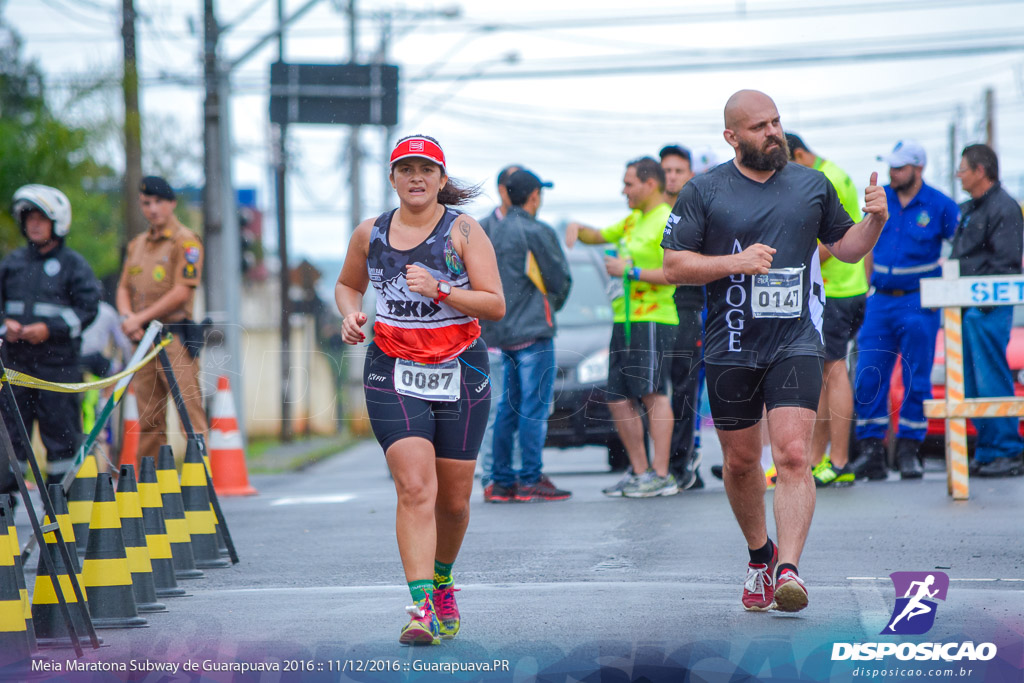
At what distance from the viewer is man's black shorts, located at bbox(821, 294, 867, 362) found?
9.41 meters

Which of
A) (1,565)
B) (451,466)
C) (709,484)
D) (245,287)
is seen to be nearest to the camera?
(1,565)

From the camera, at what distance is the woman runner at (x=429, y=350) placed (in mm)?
5145

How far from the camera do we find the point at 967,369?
10109 mm

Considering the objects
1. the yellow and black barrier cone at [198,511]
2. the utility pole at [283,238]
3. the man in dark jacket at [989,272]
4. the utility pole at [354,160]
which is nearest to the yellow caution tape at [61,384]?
the yellow and black barrier cone at [198,511]

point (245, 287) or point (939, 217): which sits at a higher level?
point (939, 217)

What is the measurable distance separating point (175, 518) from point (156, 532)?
20.3 inches

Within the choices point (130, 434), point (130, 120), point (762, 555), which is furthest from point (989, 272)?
point (130, 120)

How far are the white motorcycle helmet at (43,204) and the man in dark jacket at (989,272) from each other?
5.89 metres

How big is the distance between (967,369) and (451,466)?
592cm

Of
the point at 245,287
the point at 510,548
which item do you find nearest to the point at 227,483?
the point at 510,548

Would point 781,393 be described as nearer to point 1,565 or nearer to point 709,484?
point 1,565

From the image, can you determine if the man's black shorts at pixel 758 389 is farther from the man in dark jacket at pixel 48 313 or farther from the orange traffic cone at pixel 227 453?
the orange traffic cone at pixel 227 453

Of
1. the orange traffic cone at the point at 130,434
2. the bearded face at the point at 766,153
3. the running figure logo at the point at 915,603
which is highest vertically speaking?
the bearded face at the point at 766,153

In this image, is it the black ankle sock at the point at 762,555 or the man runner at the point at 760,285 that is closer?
the man runner at the point at 760,285
